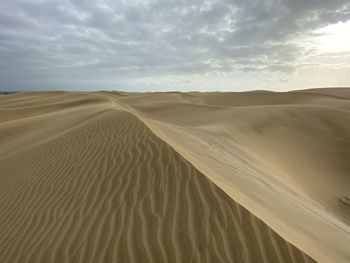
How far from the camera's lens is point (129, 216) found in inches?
188

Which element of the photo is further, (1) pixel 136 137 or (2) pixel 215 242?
(1) pixel 136 137

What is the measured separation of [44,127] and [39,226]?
1046 centimetres

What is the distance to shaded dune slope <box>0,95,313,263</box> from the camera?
3943mm

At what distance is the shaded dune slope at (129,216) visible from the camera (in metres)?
3.94

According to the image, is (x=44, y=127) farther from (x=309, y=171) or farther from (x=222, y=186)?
(x=222, y=186)

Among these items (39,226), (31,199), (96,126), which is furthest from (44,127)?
(39,226)

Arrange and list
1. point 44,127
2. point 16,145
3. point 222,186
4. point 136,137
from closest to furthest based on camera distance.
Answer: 1. point 222,186
2. point 136,137
3. point 16,145
4. point 44,127

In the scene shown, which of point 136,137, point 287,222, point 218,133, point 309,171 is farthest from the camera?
point 218,133

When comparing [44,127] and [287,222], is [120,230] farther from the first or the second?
[44,127]

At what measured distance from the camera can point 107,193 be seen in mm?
5656

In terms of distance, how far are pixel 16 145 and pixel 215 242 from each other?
950 centimetres

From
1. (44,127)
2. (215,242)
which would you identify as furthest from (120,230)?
(44,127)

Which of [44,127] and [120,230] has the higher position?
[120,230]

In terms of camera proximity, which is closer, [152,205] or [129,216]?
[129,216]
